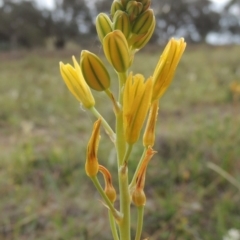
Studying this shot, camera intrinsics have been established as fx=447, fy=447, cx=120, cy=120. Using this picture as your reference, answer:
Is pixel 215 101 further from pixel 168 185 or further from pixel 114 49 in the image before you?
pixel 114 49

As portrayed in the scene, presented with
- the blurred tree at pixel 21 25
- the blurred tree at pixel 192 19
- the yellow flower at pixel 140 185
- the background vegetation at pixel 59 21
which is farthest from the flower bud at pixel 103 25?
the blurred tree at pixel 192 19

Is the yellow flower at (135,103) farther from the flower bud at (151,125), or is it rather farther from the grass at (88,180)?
the grass at (88,180)

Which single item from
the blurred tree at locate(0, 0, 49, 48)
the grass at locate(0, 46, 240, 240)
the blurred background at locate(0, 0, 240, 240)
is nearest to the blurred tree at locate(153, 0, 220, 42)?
the blurred tree at locate(0, 0, 49, 48)

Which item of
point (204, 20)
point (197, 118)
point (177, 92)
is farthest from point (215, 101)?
point (204, 20)

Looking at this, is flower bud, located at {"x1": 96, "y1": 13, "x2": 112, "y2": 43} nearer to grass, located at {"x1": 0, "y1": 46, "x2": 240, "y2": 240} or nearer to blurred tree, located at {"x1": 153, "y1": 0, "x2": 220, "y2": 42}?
grass, located at {"x1": 0, "y1": 46, "x2": 240, "y2": 240}

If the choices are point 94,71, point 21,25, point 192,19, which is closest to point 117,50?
point 94,71

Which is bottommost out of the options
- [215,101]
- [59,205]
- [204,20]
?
[204,20]
